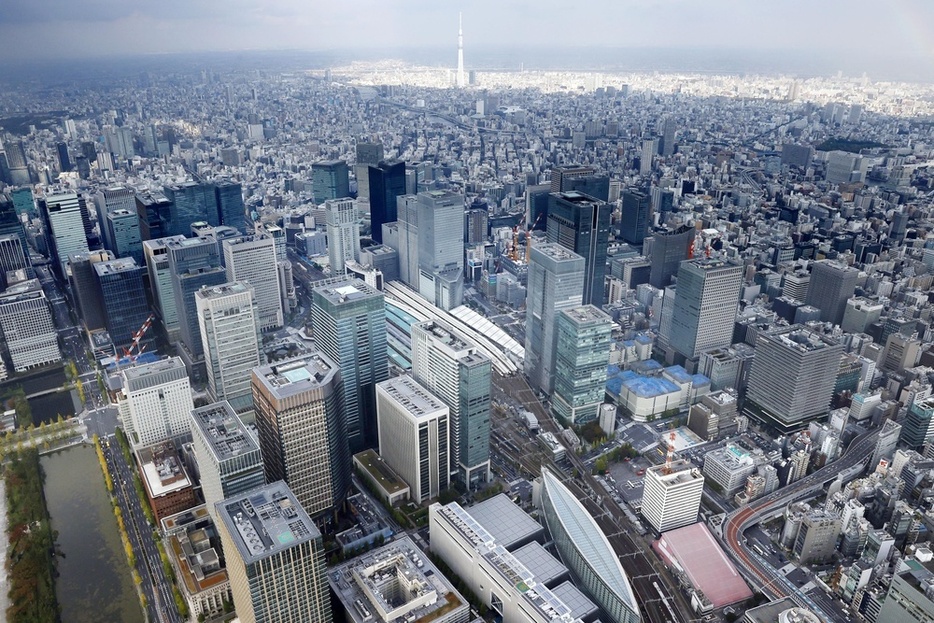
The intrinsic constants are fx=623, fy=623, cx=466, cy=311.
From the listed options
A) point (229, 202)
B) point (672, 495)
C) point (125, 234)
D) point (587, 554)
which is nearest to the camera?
point (587, 554)

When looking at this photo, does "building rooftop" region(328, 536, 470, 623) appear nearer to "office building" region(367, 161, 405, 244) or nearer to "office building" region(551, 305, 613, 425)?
"office building" region(551, 305, 613, 425)

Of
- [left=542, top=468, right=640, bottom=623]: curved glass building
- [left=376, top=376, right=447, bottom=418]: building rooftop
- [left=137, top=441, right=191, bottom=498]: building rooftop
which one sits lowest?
[left=542, top=468, right=640, bottom=623]: curved glass building

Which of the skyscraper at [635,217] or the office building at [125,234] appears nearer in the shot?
the office building at [125,234]

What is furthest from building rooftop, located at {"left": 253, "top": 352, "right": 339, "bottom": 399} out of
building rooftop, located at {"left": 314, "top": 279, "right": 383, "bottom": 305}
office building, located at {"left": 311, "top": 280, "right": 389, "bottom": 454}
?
building rooftop, located at {"left": 314, "top": 279, "right": 383, "bottom": 305}

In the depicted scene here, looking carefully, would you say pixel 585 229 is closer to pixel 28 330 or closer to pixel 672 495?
pixel 672 495

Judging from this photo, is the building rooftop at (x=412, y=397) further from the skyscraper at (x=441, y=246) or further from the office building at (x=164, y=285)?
the office building at (x=164, y=285)

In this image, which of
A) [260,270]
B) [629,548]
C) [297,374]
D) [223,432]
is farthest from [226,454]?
[260,270]

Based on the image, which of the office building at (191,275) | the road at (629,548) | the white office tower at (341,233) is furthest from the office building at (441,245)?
the office building at (191,275)
